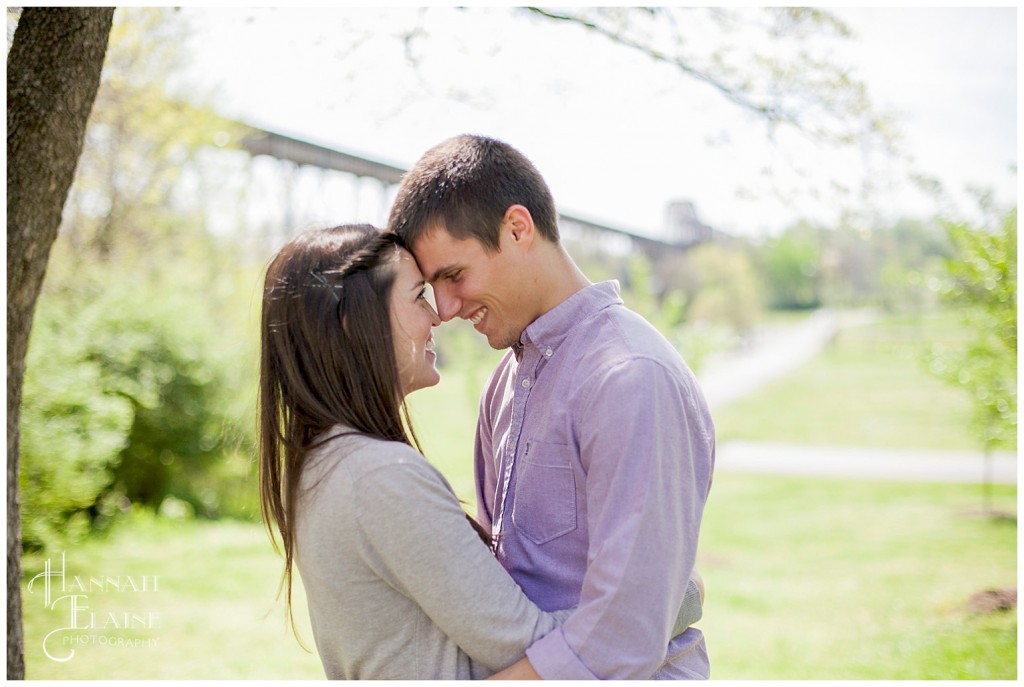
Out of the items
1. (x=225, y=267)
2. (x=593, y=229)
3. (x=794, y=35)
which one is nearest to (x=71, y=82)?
(x=794, y=35)

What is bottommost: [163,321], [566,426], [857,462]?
[857,462]

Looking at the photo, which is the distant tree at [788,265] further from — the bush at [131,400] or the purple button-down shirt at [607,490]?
the purple button-down shirt at [607,490]

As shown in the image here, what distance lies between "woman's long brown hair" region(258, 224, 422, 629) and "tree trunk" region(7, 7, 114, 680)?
1.24 meters

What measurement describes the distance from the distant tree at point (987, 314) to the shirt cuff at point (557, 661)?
17.0 feet

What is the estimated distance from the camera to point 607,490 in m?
1.51

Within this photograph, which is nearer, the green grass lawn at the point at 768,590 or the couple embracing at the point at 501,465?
the couple embracing at the point at 501,465

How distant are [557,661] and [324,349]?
2.30ft

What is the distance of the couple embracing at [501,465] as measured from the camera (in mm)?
1494

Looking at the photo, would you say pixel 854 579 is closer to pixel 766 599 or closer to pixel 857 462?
pixel 766 599

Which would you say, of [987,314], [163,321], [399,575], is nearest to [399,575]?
[399,575]

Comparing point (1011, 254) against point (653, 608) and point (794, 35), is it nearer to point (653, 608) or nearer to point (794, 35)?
point (794, 35)

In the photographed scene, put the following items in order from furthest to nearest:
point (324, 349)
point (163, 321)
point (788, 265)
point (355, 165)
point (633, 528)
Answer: point (788, 265) → point (355, 165) → point (163, 321) → point (324, 349) → point (633, 528)

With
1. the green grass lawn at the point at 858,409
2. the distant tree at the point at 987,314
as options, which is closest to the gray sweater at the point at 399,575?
the distant tree at the point at 987,314

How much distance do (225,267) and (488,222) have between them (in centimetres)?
1195
